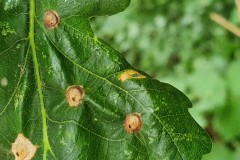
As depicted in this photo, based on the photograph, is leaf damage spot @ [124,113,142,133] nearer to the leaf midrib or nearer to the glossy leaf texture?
the glossy leaf texture

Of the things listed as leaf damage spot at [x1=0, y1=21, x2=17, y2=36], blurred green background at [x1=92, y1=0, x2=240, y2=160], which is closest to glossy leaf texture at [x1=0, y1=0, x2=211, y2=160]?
leaf damage spot at [x1=0, y1=21, x2=17, y2=36]

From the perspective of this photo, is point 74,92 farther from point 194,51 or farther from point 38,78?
point 194,51

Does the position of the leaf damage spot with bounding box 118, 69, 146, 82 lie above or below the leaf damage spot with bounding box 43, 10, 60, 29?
below

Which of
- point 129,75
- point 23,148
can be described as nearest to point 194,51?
point 129,75

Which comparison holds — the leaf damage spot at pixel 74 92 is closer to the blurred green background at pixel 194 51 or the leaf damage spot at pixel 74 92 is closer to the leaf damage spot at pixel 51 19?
the leaf damage spot at pixel 51 19

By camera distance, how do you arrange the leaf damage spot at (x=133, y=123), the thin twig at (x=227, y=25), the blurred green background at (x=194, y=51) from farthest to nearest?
1. the blurred green background at (x=194, y=51)
2. the thin twig at (x=227, y=25)
3. the leaf damage spot at (x=133, y=123)

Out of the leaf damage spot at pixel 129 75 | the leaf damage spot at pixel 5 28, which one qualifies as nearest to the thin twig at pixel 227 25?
the leaf damage spot at pixel 129 75
